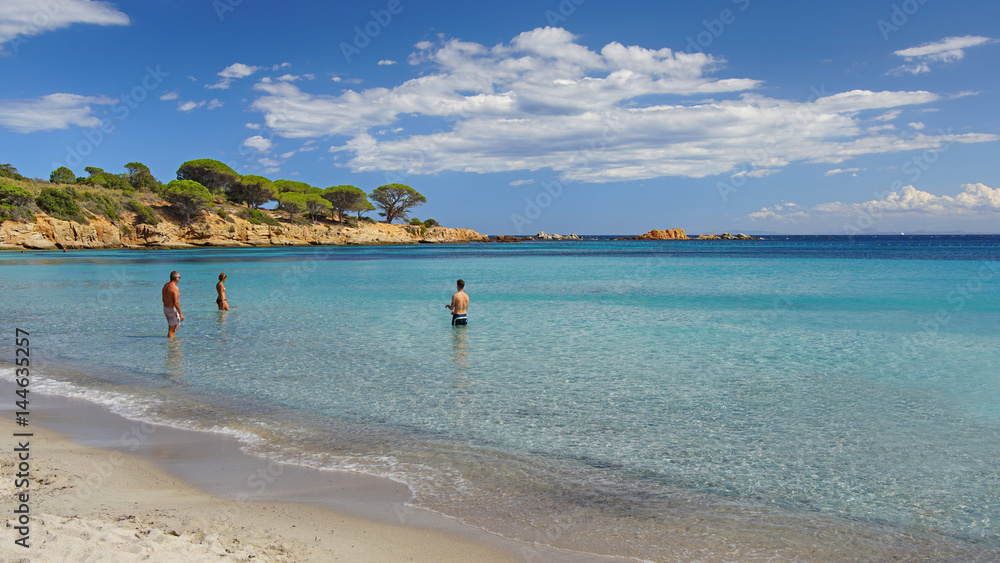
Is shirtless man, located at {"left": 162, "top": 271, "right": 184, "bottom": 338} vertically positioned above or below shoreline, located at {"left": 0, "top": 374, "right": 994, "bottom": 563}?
above

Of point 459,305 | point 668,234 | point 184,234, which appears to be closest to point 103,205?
point 184,234

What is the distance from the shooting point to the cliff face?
62.9 metres

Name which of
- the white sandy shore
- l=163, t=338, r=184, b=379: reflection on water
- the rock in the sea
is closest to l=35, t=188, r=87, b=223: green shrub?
l=163, t=338, r=184, b=379: reflection on water

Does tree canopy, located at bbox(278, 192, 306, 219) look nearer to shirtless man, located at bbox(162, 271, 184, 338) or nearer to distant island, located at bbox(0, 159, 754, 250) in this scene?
distant island, located at bbox(0, 159, 754, 250)

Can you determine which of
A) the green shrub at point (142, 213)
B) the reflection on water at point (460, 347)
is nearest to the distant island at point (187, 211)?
the green shrub at point (142, 213)

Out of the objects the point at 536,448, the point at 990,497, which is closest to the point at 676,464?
the point at 536,448

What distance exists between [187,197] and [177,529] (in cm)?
8389

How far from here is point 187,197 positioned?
77188 mm

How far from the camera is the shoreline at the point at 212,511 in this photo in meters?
3.96

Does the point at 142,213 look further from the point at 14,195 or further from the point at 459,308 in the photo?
the point at 459,308

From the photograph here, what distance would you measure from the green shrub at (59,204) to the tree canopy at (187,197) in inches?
477

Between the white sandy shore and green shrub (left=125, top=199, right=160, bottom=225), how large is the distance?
80.3 m

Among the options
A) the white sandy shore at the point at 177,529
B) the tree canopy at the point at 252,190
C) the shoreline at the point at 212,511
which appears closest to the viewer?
the white sandy shore at the point at 177,529

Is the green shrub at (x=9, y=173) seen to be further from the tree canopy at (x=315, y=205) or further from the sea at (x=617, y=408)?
the sea at (x=617, y=408)
